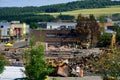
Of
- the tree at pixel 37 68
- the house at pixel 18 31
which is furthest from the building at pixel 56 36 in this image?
the tree at pixel 37 68

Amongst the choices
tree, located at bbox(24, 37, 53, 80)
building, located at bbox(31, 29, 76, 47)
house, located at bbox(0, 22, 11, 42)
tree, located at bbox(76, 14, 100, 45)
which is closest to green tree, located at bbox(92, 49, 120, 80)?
tree, located at bbox(24, 37, 53, 80)

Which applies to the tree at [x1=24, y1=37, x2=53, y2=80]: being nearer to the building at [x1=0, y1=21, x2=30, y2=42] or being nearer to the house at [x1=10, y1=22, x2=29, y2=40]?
the building at [x1=0, y1=21, x2=30, y2=42]

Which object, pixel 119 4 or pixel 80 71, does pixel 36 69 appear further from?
pixel 119 4

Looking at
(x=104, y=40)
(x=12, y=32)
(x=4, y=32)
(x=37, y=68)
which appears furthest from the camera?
(x=12, y=32)

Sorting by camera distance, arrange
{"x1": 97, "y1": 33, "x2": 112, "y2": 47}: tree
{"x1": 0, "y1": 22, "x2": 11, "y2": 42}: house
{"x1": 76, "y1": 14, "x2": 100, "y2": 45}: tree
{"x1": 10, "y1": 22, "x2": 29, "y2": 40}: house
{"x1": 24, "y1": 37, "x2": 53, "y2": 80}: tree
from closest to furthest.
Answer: {"x1": 24, "y1": 37, "x2": 53, "y2": 80}: tree → {"x1": 97, "y1": 33, "x2": 112, "y2": 47}: tree → {"x1": 76, "y1": 14, "x2": 100, "y2": 45}: tree → {"x1": 0, "y1": 22, "x2": 11, "y2": 42}: house → {"x1": 10, "y1": 22, "x2": 29, "y2": 40}: house

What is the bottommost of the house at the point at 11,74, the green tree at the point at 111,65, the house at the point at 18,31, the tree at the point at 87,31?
the house at the point at 18,31

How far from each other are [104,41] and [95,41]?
253cm

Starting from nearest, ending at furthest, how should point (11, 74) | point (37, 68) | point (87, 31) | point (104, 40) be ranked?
point (37, 68) → point (11, 74) → point (104, 40) → point (87, 31)

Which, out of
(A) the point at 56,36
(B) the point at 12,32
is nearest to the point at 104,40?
(A) the point at 56,36

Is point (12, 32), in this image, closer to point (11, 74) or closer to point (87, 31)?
point (87, 31)

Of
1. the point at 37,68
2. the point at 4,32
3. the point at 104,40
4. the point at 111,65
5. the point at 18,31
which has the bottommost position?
the point at 18,31

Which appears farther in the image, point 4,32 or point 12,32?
point 12,32

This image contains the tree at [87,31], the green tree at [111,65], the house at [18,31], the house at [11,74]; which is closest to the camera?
the green tree at [111,65]

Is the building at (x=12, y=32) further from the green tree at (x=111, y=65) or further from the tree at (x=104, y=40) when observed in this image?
the green tree at (x=111, y=65)
